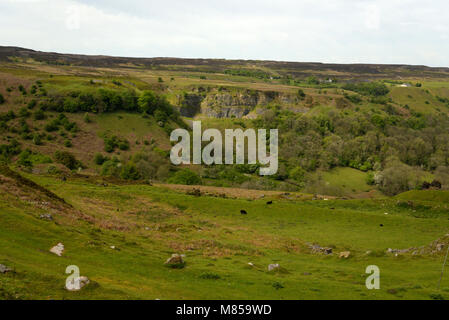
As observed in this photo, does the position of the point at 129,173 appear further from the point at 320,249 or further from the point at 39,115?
the point at 320,249

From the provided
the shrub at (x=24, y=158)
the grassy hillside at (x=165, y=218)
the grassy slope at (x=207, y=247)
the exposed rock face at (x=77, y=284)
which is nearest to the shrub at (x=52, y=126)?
the grassy hillside at (x=165, y=218)

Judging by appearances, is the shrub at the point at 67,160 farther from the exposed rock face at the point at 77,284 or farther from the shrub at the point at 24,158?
the exposed rock face at the point at 77,284

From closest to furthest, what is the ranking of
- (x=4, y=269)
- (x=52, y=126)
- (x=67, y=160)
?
(x=4, y=269)
(x=67, y=160)
(x=52, y=126)

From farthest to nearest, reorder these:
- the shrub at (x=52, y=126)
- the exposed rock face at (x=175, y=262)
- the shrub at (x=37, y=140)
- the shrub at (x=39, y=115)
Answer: the shrub at (x=39, y=115)
the shrub at (x=52, y=126)
the shrub at (x=37, y=140)
the exposed rock face at (x=175, y=262)

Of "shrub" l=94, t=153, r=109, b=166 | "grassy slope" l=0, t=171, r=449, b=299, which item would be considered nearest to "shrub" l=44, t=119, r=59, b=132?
"shrub" l=94, t=153, r=109, b=166

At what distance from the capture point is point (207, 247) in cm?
3164

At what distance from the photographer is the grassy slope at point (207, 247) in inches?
703

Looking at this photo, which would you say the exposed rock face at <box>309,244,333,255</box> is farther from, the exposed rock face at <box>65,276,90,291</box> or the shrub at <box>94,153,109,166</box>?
the shrub at <box>94,153,109,166</box>

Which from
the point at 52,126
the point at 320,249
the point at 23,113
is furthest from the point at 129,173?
the point at 320,249

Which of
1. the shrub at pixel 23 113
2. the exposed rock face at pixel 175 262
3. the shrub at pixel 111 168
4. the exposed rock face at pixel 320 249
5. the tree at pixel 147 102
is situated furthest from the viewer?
the tree at pixel 147 102

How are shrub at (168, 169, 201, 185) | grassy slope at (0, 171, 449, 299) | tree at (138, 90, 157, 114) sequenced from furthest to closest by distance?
1. tree at (138, 90, 157, 114)
2. shrub at (168, 169, 201, 185)
3. grassy slope at (0, 171, 449, 299)

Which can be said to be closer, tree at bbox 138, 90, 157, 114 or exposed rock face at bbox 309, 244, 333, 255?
exposed rock face at bbox 309, 244, 333, 255

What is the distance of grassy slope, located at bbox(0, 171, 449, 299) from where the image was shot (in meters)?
17.9

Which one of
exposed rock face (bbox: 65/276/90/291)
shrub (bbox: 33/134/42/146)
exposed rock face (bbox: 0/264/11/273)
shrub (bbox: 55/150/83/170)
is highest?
exposed rock face (bbox: 0/264/11/273)
